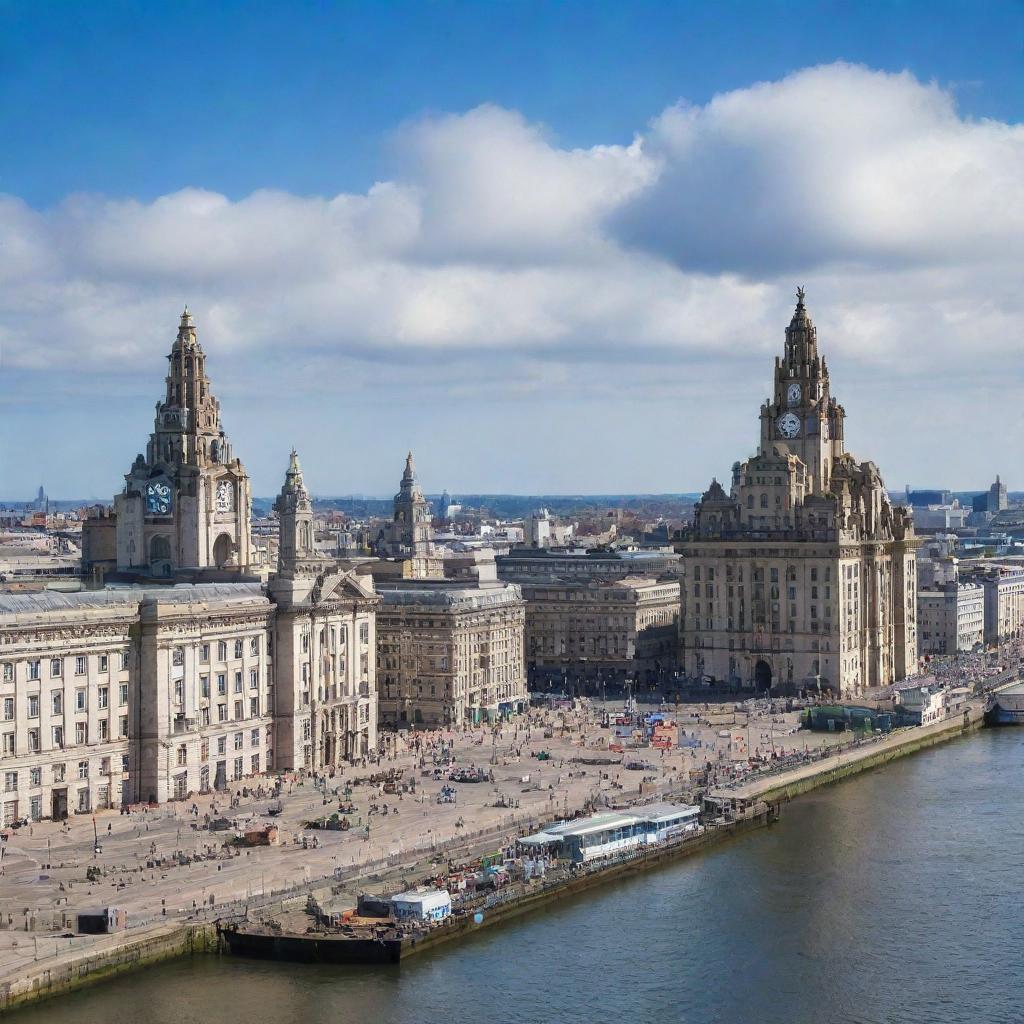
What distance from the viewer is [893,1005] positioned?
75.8 meters

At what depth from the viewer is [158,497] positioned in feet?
464

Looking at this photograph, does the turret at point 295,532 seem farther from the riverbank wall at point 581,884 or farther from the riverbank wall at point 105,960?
the riverbank wall at point 105,960

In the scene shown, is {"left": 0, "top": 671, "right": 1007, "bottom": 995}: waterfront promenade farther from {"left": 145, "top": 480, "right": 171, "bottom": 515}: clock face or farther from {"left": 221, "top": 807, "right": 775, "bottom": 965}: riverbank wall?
{"left": 145, "top": 480, "right": 171, "bottom": 515}: clock face

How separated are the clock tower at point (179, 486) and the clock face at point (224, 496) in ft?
0.51

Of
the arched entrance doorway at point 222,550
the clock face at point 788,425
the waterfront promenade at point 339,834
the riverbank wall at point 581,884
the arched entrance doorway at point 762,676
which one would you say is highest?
the clock face at point 788,425

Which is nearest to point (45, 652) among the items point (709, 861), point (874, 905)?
point (709, 861)

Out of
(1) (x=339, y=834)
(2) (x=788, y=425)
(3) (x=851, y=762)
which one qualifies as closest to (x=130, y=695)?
(1) (x=339, y=834)

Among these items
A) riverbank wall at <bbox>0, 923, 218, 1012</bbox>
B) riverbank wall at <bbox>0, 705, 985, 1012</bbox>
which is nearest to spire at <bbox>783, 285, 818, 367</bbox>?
riverbank wall at <bbox>0, 705, 985, 1012</bbox>

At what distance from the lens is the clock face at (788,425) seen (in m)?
188

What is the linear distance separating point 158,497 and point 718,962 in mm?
72149

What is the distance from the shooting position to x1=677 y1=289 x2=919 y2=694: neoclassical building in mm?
177250

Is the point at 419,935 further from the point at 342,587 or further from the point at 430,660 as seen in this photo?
the point at 430,660

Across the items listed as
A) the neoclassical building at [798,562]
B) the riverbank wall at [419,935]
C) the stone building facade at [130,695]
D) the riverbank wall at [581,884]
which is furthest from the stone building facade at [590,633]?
the riverbank wall at [419,935]

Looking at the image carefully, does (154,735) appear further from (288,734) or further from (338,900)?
(338,900)
